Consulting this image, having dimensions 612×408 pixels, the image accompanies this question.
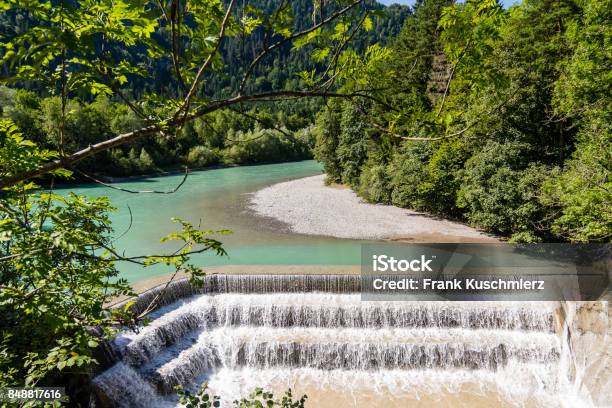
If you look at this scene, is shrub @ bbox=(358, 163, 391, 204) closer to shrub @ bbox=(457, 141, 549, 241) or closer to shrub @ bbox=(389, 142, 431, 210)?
shrub @ bbox=(389, 142, 431, 210)

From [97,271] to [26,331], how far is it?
2.60 metres

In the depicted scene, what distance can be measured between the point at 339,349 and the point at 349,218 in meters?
11.6

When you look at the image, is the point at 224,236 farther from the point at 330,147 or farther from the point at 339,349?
the point at 330,147

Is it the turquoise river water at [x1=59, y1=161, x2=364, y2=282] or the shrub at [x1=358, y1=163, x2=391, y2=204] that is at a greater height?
the shrub at [x1=358, y1=163, x2=391, y2=204]

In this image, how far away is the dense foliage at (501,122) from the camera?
6.17 ft

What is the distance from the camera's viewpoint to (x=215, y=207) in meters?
24.0

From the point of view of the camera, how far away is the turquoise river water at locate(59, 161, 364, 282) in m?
14.2

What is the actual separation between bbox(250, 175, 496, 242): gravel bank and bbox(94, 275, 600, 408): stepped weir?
6.42m

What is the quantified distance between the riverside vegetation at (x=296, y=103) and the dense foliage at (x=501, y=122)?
0.10 ft

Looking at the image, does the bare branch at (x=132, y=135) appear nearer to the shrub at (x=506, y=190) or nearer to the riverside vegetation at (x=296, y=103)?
the riverside vegetation at (x=296, y=103)

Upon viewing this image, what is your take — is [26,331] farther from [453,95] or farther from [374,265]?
[453,95]

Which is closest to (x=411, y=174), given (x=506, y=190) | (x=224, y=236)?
(x=506, y=190)

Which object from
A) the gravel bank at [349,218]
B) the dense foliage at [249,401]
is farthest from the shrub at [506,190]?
the dense foliage at [249,401]

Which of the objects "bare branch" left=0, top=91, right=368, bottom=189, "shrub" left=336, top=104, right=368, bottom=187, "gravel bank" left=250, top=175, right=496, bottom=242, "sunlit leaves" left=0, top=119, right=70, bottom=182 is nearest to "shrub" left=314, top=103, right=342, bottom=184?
"shrub" left=336, top=104, right=368, bottom=187
